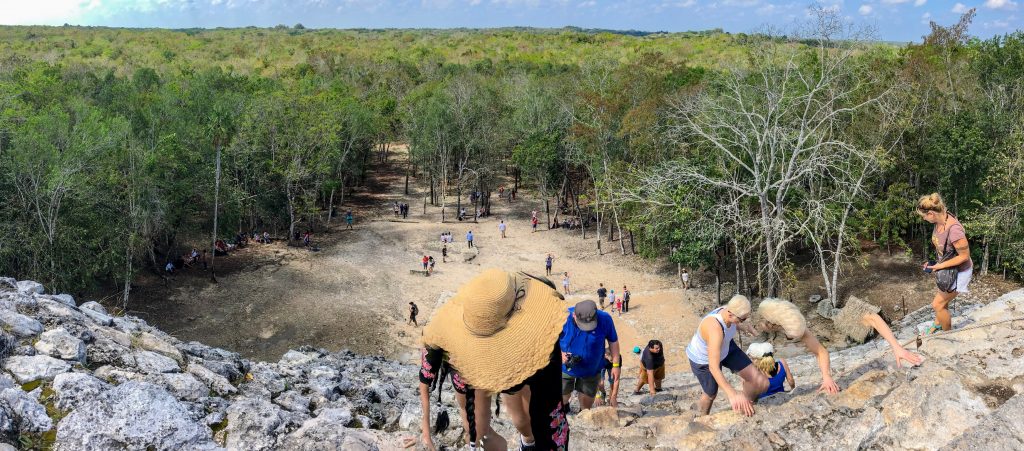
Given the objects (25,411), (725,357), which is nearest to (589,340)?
(725,357)

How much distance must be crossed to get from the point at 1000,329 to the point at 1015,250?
587 inches

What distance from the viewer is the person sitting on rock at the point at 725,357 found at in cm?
562

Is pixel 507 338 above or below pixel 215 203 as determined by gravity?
above

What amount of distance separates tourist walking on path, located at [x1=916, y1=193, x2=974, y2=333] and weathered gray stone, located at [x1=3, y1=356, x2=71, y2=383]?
9558 mm

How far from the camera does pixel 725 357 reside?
615 centimetres

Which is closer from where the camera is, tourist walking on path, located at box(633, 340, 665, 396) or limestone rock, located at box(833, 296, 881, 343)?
tourist walking on path, located at box(633, 340, 665, 396)

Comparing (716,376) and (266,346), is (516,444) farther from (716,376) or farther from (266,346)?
(266,346)

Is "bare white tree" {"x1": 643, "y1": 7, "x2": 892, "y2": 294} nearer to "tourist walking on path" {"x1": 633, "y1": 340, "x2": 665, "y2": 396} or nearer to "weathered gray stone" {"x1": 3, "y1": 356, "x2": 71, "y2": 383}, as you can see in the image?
"tourist walking on path" {"x1": 633, "y1": 340, "x2": 665, "y2": 396}

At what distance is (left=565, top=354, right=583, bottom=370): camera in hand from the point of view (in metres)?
6.59

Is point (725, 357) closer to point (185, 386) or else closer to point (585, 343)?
point (585, 343)

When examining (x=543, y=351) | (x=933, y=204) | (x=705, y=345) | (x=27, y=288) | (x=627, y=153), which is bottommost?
(x=27, y=288)

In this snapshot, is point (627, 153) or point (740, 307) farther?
point (627, 153)

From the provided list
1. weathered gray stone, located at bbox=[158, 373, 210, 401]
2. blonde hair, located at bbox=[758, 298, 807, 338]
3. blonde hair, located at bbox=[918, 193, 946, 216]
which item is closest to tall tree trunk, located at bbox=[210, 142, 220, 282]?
weathered gray stone, located at bbox=[158, 373, 210, 401]

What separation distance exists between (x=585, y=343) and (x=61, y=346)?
541cm
